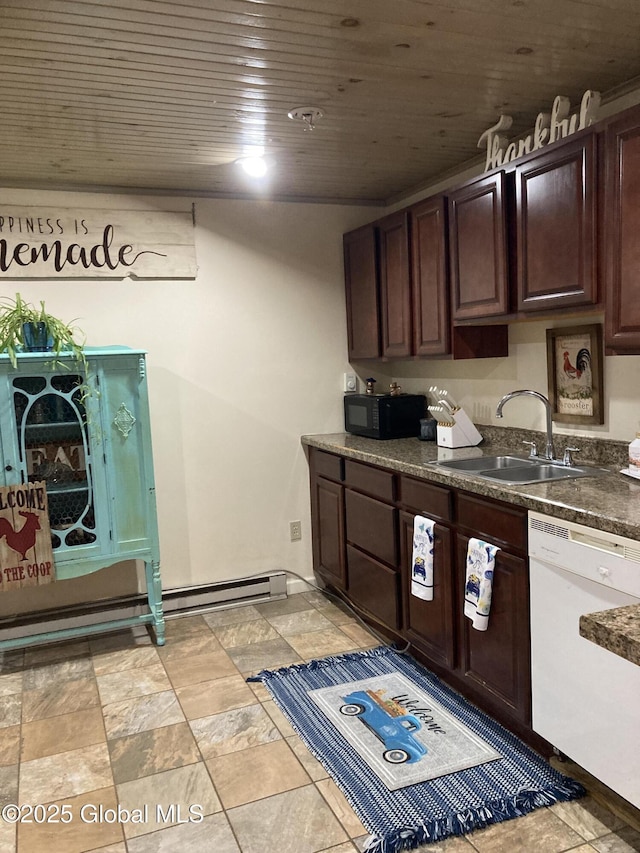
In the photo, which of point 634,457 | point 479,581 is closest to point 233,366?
point 479,581

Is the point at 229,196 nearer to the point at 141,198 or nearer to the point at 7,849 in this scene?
the point at 141,198

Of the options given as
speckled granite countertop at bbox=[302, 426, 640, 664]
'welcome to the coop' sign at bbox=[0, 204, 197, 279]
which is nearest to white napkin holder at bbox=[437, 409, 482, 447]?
speckled granite countertop at bbox=[302, 426, 640, 664]

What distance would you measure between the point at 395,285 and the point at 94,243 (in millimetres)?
1595

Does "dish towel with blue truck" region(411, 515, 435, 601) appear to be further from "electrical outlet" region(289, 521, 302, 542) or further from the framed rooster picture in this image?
"electrical outlet" region(289, 521, 302, 542)

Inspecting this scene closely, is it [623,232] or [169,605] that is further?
[169,605]

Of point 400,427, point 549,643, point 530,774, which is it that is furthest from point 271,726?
point 400,427

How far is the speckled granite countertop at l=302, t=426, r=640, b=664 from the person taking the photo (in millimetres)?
1017

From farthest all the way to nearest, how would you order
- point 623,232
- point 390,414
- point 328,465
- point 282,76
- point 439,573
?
point 328,465 → point 390,414 → point 439,573 → point 282,76 → point 623,232

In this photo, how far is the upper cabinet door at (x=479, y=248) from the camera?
106 inches

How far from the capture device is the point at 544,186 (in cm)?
246

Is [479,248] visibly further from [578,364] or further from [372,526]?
[372,526]

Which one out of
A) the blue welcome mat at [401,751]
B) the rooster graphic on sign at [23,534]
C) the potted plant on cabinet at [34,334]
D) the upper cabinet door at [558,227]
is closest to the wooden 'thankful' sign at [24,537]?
the rooster graphic on sign at [23,534]

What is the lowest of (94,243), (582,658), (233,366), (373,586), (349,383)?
(373,586)

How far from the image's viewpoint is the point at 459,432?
10.8 ft
